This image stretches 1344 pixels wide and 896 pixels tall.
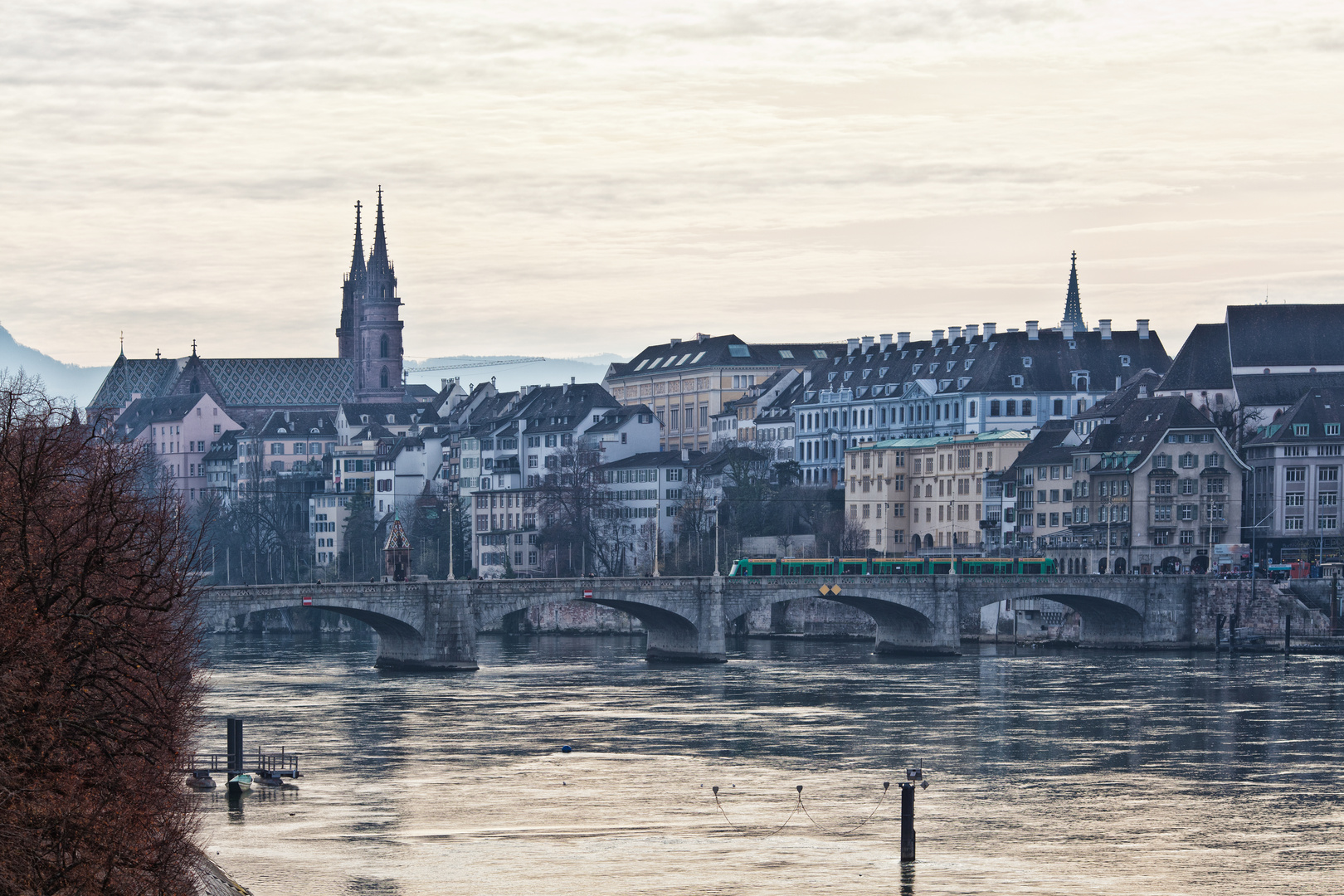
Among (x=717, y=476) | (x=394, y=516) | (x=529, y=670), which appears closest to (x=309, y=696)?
(x=529, y=670)

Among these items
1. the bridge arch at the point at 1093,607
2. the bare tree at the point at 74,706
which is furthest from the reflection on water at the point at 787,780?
the bare tree at the point at 74,706

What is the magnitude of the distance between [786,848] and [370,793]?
1204 centimetres

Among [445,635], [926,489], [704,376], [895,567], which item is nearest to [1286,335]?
[926,489]

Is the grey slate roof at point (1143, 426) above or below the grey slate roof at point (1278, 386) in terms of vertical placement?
below

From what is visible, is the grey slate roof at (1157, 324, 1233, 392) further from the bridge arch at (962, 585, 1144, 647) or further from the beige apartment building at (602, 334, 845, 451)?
the beige apartment building at (602, 334, 845, 451)

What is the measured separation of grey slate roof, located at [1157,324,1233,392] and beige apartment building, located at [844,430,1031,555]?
9.17m

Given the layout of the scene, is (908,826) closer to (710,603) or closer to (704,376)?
(710,603)

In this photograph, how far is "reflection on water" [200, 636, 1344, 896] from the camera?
4903cm

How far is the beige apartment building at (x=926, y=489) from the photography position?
146m

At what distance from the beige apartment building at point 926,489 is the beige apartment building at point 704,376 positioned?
28.1 metres

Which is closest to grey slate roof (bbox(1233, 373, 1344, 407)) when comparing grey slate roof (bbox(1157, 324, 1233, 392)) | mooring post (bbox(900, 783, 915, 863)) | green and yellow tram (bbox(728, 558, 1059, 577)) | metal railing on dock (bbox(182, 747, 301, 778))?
grey slate roof (bbox(1157, 324, 1233, 392))

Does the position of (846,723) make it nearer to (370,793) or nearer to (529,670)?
(370,793)

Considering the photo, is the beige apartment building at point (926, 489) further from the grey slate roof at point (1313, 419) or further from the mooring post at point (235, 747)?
the mooring post at point (235, 747)

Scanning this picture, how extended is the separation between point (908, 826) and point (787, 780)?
44.2ft
